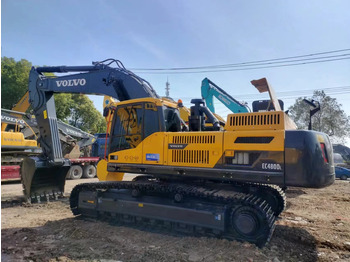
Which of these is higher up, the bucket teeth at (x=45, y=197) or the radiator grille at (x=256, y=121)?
the radiator grille at (x=256, y=121)

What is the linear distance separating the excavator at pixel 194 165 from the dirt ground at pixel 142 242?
305 mm

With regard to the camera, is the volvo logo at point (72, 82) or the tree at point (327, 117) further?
the tree at point (327, 117)

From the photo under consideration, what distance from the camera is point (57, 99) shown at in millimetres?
28234

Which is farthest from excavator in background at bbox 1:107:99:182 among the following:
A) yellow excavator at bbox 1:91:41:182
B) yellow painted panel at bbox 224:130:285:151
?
yellow painted panel at bbox 224:130:285:151

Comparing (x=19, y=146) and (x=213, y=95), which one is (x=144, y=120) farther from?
(x=19, y=146)

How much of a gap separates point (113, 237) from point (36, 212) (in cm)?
309

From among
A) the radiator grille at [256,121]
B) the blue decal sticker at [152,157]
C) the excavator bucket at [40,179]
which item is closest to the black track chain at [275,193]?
the radiator grille at [256,121]

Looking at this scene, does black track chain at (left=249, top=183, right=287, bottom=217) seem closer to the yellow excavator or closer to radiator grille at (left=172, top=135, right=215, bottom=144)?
radiator grille at (left=172, top=135, right=215, bottom=144)

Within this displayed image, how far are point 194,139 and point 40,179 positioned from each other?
517 centimetres

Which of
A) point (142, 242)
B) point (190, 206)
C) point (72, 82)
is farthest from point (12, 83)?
point (190, 206)

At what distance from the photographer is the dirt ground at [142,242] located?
444 cm

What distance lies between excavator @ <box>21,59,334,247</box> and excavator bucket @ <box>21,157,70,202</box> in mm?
1736

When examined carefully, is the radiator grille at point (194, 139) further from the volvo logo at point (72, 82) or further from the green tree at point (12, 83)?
the green tree at point (12, 83)

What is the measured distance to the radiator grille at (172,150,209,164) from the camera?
512cm
